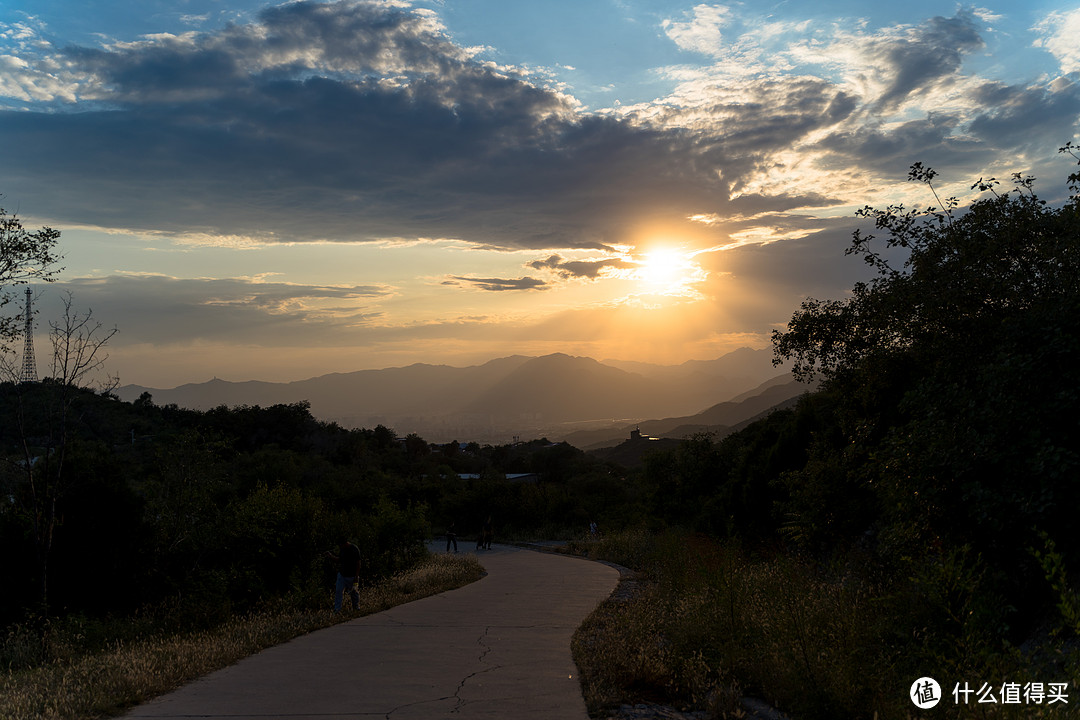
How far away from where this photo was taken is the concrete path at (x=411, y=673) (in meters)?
6.86

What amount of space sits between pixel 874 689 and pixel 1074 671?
75.1 inches

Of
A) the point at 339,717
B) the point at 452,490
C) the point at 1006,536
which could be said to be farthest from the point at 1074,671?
the point at 452,490

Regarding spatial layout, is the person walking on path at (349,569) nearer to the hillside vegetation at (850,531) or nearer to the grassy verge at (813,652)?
the hillside vegetation at (850,531)

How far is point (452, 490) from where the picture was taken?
218 ft

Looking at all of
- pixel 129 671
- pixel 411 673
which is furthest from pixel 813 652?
pixel 129 671

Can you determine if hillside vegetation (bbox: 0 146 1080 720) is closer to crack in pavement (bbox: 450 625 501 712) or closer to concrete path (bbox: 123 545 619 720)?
Result: concrete path (bbox: 123 545 619 720)

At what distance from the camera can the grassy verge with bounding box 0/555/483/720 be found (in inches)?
269

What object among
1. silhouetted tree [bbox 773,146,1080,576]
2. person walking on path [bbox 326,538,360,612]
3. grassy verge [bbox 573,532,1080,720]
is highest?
silhouetted tree [bbox 773,146,1080,576]

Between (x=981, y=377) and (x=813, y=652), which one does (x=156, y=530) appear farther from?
(x=981, y=377)

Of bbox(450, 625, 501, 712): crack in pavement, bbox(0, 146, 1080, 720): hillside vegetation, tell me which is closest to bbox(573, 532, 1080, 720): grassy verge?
bbox(0, 146, 1080, 720): hillside vegetation

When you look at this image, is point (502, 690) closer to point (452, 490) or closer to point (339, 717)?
point (339, 717)

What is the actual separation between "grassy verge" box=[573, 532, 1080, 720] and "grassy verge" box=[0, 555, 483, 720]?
4502 mm

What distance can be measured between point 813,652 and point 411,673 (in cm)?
440

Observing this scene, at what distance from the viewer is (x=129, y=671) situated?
798 centimetres
